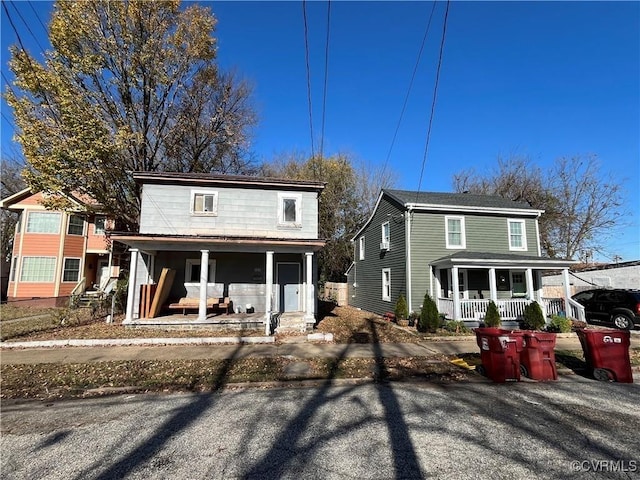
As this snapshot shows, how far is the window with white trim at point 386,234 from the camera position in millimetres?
17156

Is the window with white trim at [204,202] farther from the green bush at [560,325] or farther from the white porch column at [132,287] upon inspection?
the green bush at [560,325]

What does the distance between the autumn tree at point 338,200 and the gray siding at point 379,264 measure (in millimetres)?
6529

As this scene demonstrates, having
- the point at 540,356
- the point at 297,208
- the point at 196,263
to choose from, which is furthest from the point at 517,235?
the point at 196,263

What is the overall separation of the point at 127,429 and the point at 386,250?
14597 mm

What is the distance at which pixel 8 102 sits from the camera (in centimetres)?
1285

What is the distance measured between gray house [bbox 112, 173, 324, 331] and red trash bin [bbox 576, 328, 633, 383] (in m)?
8.08

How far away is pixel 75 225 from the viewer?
20.4 meters

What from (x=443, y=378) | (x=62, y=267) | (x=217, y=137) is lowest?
(x=443, y=378)

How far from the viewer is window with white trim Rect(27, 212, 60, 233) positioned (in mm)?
19594

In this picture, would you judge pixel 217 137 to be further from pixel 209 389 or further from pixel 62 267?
pixel 209 389

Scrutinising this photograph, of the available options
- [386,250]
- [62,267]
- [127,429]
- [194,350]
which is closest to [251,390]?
[127,429]

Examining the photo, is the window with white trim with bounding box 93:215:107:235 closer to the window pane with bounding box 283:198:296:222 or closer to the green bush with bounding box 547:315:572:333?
the window pane with bounding box 283:198:296:222

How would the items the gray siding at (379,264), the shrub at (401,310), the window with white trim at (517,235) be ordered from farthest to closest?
the window with white trim at (517,235) < the gray siding at (379,264) < the shrub at (401,310)
